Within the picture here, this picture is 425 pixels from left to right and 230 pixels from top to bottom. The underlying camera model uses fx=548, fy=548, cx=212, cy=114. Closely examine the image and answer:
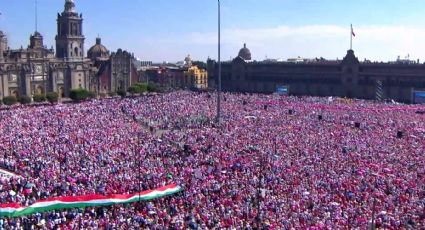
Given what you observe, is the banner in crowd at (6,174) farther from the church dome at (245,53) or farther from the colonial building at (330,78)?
the church dome at (245,53)

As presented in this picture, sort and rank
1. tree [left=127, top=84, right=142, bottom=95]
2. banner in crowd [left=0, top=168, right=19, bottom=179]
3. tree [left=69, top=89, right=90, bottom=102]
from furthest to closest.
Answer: tree [left=127, top=84, right=142, bottom=95] < tree [left=69, top=89, right=90, bottom=102] < banner in crowd [left=0, top=168, right=19, bottom=179]

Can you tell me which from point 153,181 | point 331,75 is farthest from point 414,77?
point 153,181

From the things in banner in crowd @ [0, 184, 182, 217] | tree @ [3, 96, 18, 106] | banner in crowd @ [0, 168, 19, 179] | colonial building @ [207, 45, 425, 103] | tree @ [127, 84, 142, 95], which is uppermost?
colonial building @ [207, 45, 425, 103]

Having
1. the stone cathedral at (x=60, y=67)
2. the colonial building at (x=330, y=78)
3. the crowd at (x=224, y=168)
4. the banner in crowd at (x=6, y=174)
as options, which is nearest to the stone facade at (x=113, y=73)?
the stone cathedral at (x=60, y=67)

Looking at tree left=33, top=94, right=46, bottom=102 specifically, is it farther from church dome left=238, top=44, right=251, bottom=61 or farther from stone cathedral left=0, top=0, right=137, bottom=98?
church dome left=238, top=44, right=251, bottom=61

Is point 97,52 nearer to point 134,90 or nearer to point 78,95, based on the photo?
point 134,90

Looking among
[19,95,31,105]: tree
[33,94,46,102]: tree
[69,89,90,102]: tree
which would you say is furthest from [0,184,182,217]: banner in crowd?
[69,89,90,102]: tree

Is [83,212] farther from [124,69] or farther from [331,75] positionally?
[124,69]
